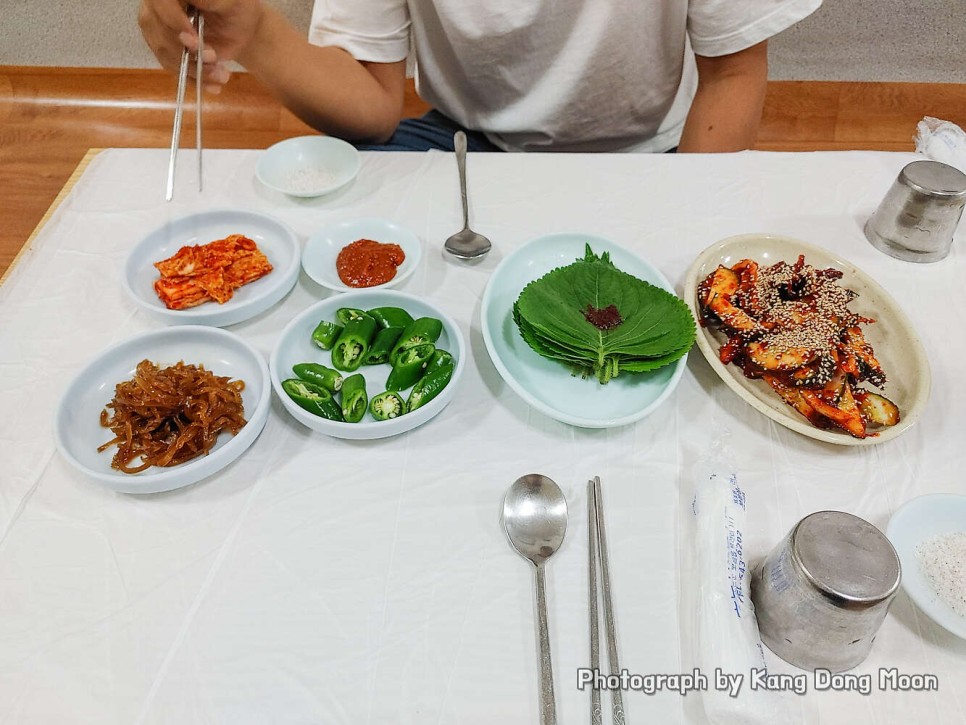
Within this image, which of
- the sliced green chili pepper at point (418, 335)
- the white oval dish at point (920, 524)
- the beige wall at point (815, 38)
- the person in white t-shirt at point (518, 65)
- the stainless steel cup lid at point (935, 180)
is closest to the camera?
the white oval dish at point (920, 524)

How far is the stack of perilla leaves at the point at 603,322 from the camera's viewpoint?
99 centimetres

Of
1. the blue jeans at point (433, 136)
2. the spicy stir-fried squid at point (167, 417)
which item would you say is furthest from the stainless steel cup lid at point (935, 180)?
the spicy stir-fried squid at point (167, 417)

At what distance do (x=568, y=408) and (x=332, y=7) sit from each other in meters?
1.16

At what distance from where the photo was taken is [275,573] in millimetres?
854

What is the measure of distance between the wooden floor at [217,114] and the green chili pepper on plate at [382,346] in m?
1.95

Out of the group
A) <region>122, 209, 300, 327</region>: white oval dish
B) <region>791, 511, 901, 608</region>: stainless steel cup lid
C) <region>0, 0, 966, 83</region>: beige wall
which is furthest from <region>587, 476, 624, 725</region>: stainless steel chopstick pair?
<region>0, 0, 966, 83</region>: beige wall

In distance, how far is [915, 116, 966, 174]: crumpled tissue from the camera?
4.78 ft

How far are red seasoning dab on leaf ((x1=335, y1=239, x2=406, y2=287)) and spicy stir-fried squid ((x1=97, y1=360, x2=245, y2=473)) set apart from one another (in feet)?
1.07

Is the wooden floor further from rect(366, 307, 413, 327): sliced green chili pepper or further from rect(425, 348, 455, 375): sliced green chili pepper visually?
rect(425, 348, 455, 375): sliced green chili pepper

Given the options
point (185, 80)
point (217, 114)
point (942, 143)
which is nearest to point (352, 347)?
point (185, 80)

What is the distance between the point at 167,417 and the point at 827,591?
35.2 inches

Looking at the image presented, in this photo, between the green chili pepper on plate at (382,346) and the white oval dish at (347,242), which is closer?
the green chili pepper on plate at (382,346)

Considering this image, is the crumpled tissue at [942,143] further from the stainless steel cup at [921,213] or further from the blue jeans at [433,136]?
the blue jeans at [433,136]

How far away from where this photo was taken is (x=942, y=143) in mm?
1480
